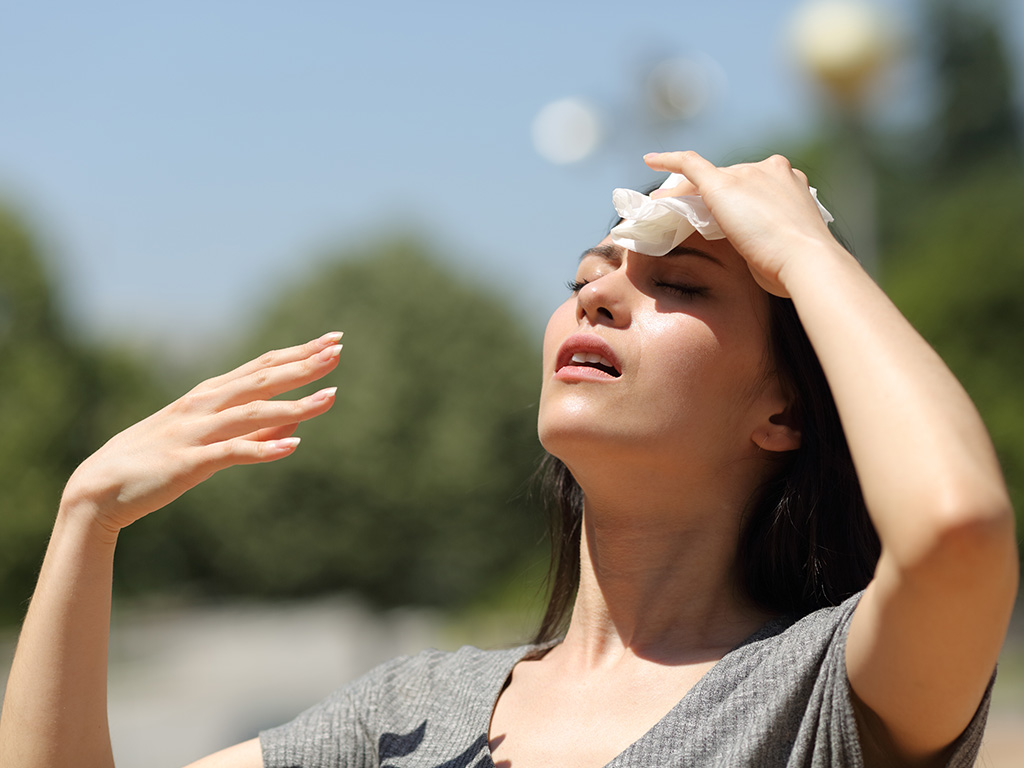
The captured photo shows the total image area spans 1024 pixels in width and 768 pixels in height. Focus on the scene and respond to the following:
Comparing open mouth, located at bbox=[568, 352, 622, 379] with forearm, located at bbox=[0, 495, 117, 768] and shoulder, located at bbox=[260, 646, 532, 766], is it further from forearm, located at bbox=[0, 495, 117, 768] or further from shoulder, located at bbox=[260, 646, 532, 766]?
forearm, located at bbox=[0, 495, 117, 768]

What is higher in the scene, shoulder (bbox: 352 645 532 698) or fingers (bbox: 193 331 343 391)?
fingers (bbox: 193 331 343 391)

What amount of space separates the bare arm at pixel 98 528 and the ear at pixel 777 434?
0.99 m

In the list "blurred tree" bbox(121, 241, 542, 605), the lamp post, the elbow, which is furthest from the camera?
"blurred tree" bbox(121, 241, 542, 605)

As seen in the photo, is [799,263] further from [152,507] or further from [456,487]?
[456,487]

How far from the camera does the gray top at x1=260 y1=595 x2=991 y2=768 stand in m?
1.82

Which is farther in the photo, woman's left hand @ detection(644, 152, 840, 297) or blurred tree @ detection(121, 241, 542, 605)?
blurred tree @ detection(121, 241, 542, 605)

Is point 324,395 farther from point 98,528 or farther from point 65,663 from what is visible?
point 65,663

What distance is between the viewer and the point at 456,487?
611 inches

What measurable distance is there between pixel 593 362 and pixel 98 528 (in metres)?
1.15

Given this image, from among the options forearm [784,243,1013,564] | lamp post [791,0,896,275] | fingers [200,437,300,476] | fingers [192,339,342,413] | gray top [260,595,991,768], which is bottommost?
gray top [260,595,991,768]

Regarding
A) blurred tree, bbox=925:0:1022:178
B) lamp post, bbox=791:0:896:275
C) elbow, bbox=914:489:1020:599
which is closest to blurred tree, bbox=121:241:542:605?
lamp post, bbox=791:0:896:275

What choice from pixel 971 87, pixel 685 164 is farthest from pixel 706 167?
pixel 971 87

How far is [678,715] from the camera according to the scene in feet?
6.64

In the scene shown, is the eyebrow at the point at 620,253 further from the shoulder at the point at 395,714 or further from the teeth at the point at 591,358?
the shoulder at the point at 395,714
